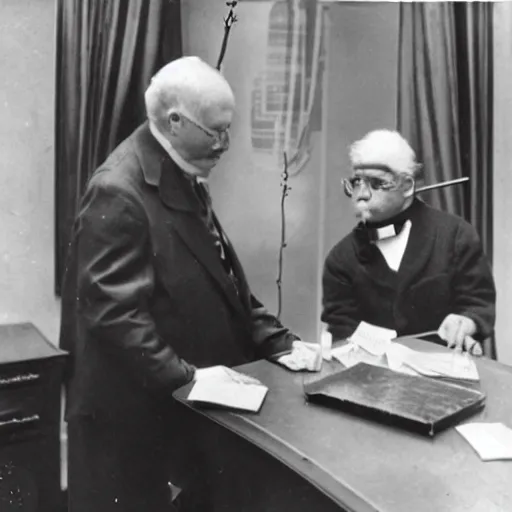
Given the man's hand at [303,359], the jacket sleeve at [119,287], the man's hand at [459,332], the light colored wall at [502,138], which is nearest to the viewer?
the jacket sleeve at [119,287]

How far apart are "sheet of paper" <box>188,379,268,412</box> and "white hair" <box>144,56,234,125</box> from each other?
63cm

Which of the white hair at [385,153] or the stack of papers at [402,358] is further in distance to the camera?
the white hair at [385,153]

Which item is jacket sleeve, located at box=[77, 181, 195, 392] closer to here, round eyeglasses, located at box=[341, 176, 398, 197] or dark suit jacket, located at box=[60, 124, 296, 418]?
dark suit jacket, located at box=[60, 124, 296, 418]

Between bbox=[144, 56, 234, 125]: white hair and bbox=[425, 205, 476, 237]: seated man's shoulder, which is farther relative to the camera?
bbox=[425, 205, 476, 237]: seated man's shoulder

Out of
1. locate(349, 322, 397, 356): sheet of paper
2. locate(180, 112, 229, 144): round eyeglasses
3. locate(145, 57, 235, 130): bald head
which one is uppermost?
locate(145, 57, 235, 130): bald head

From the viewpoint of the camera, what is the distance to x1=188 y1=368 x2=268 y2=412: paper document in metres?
1.31

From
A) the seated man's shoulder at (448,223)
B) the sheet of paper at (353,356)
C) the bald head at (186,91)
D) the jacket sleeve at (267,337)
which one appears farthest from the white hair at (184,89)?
the seated man's shoulder at (448,223)

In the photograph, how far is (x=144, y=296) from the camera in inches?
58.5

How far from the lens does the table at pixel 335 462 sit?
98cm

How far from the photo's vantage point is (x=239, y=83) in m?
2.18

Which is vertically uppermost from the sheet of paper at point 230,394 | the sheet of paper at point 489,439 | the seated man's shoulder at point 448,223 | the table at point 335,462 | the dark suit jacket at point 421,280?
the seated man's shoulder at point 448,223

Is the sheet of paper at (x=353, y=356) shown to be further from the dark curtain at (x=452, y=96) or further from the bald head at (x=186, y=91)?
the dark curtain at (x=452, y=96)

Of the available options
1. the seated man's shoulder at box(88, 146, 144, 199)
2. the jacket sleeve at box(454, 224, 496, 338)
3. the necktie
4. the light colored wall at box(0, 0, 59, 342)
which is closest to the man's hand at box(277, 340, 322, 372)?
the necktie

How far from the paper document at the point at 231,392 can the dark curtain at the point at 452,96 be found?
1.22 m
